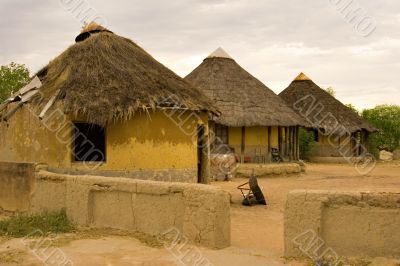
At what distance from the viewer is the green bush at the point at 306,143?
26.0 meters

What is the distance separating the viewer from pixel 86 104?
10211mm

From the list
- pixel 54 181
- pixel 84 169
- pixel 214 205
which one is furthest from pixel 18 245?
pixel 84 169

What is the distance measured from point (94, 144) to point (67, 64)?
2.52 metres

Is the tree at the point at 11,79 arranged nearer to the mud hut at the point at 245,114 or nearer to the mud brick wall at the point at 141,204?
the mud hut at the point at 245,114

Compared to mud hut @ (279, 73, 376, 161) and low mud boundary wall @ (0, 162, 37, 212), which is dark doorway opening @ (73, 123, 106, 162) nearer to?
low mud boundary wall @ (0, 162, 37, 212)

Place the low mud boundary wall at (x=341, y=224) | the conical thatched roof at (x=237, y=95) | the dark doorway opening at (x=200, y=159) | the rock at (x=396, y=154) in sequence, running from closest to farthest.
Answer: the low mud boundary wall at (x=341, y=224) < the dark doorway opening at (x=200, y=159) < the conical thatched roof at (x=237, y=95) < the rock at (x=396, y=154)

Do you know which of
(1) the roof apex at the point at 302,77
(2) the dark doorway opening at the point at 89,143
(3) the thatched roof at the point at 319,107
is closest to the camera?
(2) the dark doorway opening at the point at 89,143

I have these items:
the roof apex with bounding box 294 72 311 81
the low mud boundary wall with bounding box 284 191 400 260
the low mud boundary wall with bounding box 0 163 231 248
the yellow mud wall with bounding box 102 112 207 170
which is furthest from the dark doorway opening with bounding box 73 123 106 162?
the roof apex with bounding box 294 72 311 81

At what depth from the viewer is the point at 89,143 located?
1261 centimetres

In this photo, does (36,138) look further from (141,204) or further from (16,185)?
(141,204)

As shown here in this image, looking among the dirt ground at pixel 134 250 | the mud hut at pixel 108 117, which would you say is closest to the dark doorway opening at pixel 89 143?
the mud hut at pixel 108 117

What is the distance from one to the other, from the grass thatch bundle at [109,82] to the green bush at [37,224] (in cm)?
316

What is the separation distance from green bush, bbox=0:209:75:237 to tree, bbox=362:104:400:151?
27599mm

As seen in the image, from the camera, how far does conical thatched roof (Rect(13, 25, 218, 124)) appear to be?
10.3 meters
